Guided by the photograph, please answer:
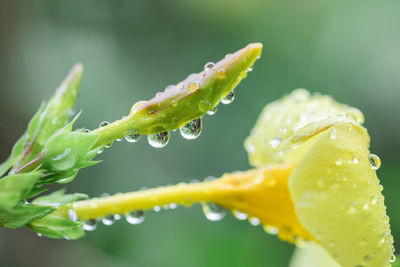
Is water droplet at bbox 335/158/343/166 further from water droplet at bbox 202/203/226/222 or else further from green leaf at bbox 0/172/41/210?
green leaf at bbox 0/172/41/210

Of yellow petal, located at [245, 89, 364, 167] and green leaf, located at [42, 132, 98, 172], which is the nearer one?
green leaf, located at [42, 132, 98, 172]

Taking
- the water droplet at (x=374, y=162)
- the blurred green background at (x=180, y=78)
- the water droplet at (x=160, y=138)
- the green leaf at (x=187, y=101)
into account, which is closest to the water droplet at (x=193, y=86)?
the green leaf at (x=187, y=101)

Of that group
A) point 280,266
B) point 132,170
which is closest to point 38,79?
point 132,170

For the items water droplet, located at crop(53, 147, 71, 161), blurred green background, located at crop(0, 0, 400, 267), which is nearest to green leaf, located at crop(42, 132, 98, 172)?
water droplet, located at crop(53, 147, 71, 161)

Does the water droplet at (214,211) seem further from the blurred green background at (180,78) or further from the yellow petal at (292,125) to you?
the blurred green background at (180,78)

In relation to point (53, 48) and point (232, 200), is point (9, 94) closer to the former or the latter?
point (53, 48)
